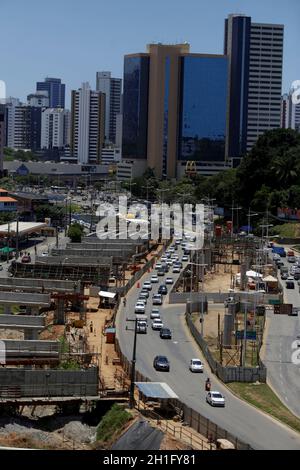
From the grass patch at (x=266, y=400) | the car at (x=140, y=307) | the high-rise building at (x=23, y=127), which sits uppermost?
the high-rise building at (x=23, y=127)

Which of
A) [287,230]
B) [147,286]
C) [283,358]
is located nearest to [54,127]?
[287,230]

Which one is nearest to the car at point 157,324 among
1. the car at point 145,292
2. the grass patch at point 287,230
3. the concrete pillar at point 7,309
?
the concrete pillar at point 7,309

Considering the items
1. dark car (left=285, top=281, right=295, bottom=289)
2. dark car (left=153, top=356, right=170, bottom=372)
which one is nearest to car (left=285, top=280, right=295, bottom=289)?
dark car (left=285, top=281, right=295, bottom=289)

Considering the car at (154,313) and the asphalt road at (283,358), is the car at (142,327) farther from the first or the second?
the asphalt road at (283,358)

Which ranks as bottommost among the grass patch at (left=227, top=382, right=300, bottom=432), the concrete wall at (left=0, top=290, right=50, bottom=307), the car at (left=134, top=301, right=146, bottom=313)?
the grass patch at (left=227, top=382, right=300, bottom=432)

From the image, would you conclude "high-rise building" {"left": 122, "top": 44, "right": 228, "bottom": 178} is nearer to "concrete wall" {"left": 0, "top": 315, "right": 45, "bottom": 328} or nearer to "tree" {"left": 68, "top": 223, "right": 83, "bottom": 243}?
"tree" {"left": 68, "top": 223, "right": 83, "bottom": 243}

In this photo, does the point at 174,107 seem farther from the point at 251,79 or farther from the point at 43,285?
the point at 43,285

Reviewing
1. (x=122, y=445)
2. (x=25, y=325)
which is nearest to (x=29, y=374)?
(x=122, y=445)
